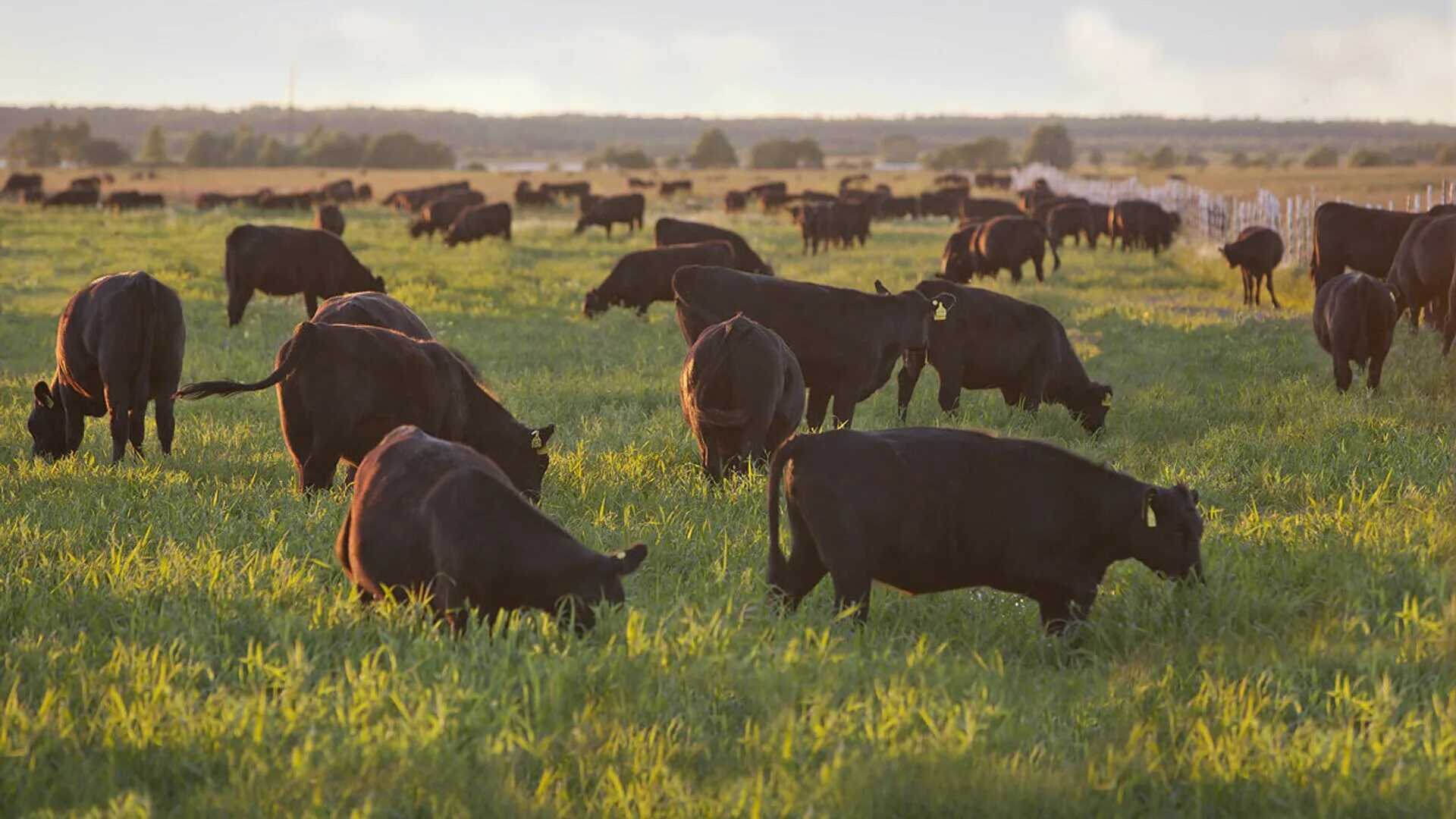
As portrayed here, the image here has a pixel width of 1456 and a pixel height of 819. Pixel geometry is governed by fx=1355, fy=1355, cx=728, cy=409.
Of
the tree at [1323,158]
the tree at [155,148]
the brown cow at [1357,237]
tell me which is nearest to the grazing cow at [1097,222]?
the brown cow at [1357,237]

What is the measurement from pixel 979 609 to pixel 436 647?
2.42 metres

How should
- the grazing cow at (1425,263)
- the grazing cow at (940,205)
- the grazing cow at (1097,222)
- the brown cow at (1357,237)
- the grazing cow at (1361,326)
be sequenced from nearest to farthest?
the grazing cow at (1361,326) < the grazing cow at (1425,263) < the brown cow at (1357,237) < the grazing cow at (1097,222) < the grazing cow at (940,205)

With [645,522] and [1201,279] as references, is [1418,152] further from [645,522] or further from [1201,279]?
[645,522]

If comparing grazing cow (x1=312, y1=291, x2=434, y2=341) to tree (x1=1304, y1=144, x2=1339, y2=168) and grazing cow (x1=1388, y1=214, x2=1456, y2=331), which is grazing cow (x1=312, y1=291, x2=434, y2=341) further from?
tree (x1=1304, y1=144, x2=1339, y2=168)

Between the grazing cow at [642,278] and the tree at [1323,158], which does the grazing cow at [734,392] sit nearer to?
the grazing cow at [642,278]

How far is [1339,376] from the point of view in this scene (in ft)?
37.3

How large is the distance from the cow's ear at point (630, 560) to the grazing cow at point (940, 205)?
4780cm

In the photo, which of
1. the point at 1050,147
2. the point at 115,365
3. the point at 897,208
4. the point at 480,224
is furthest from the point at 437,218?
the point at 1050,147

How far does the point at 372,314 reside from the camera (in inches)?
356

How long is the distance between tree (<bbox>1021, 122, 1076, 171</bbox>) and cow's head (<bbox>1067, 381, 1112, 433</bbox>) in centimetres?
13291

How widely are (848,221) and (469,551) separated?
31043mm

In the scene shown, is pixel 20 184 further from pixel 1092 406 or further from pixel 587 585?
pixel 587 585

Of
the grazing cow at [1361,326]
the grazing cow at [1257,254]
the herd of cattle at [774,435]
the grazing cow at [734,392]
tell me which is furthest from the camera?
the grazing cow at [1257,254]

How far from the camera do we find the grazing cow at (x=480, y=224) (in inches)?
1345
